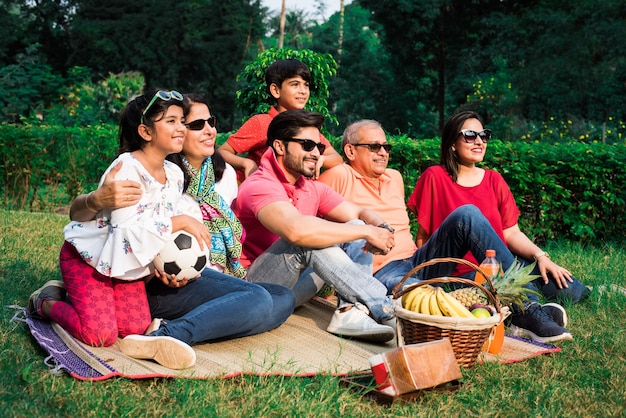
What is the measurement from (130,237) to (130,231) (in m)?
0.04

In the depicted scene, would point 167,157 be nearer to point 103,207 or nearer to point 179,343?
point 103,207

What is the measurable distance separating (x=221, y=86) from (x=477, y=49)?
18.3 m

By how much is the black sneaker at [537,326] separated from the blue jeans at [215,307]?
67.4 inches

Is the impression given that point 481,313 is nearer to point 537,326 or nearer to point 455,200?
point 537,326

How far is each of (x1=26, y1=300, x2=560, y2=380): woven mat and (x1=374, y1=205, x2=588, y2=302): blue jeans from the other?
66 cm

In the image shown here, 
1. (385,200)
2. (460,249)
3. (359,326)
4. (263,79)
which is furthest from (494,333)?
(263,79)

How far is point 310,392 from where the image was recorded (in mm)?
3738

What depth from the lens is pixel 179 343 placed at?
3893 mm

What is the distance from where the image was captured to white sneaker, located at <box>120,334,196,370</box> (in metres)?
3.89

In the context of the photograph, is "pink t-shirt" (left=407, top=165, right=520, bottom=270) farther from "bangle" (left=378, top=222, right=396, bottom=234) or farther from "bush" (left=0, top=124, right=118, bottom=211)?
"bush" (left=0, top=124, right=118, bottom=211)

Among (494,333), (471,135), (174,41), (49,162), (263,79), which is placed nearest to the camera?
(494,333)

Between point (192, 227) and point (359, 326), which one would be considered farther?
point (359, 326)

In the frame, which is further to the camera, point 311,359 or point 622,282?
point 622,282

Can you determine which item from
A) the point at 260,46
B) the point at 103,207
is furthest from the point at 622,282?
the point at 260,46
